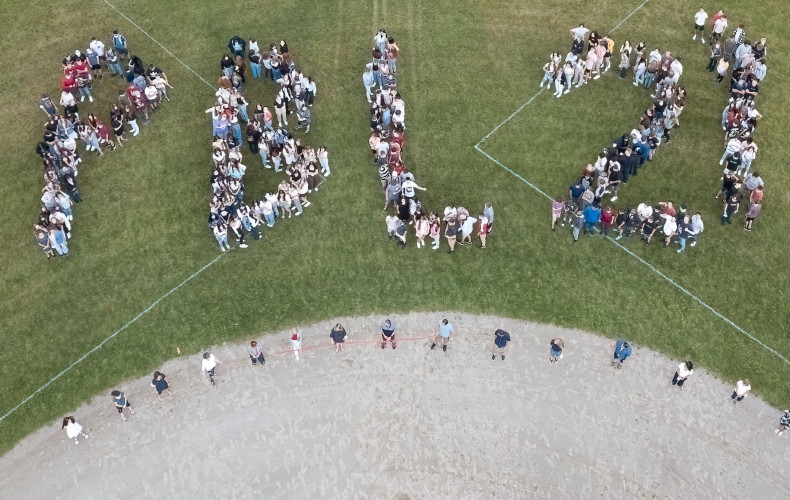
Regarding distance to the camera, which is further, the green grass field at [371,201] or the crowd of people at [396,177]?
the crowd of people at [396,177]

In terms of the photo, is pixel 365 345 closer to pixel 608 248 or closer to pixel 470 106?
pixel 608 248

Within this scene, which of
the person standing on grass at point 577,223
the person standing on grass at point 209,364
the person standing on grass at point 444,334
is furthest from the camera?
the person standing on grass at point 577,223

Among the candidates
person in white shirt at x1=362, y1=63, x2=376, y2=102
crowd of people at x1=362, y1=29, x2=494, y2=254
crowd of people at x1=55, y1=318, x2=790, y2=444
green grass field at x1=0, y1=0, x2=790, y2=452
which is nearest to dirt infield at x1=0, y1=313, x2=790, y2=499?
crowd of people at x1=55, y1=318, x2=790, y2=444

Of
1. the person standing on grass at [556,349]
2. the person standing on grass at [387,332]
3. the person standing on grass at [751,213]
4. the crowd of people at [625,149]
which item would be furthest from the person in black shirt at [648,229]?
the person standing on grass at [387,332]

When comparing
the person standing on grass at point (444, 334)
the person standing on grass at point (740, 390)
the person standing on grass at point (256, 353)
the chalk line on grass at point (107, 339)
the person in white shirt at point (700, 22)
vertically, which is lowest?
the person standing on grass at point (740, 390)

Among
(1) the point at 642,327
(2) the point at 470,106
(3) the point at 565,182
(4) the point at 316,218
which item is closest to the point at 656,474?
(1) the point at 642,327

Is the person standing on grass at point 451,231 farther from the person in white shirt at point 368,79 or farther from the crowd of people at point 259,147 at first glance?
the person in white shirt at point 368,79

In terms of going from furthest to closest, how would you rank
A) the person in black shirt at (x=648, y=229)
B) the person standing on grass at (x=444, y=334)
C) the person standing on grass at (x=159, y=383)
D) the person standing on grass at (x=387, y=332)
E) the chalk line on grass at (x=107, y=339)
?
the person in black shirt at (x=648, y=229) → the person standing on grass at (x=387, y=332) → the chalk line on grass at (x=107, y=339) → the person standing on grass at (x=444, y=334) → the person standing on grass at (x=159, y=383)
